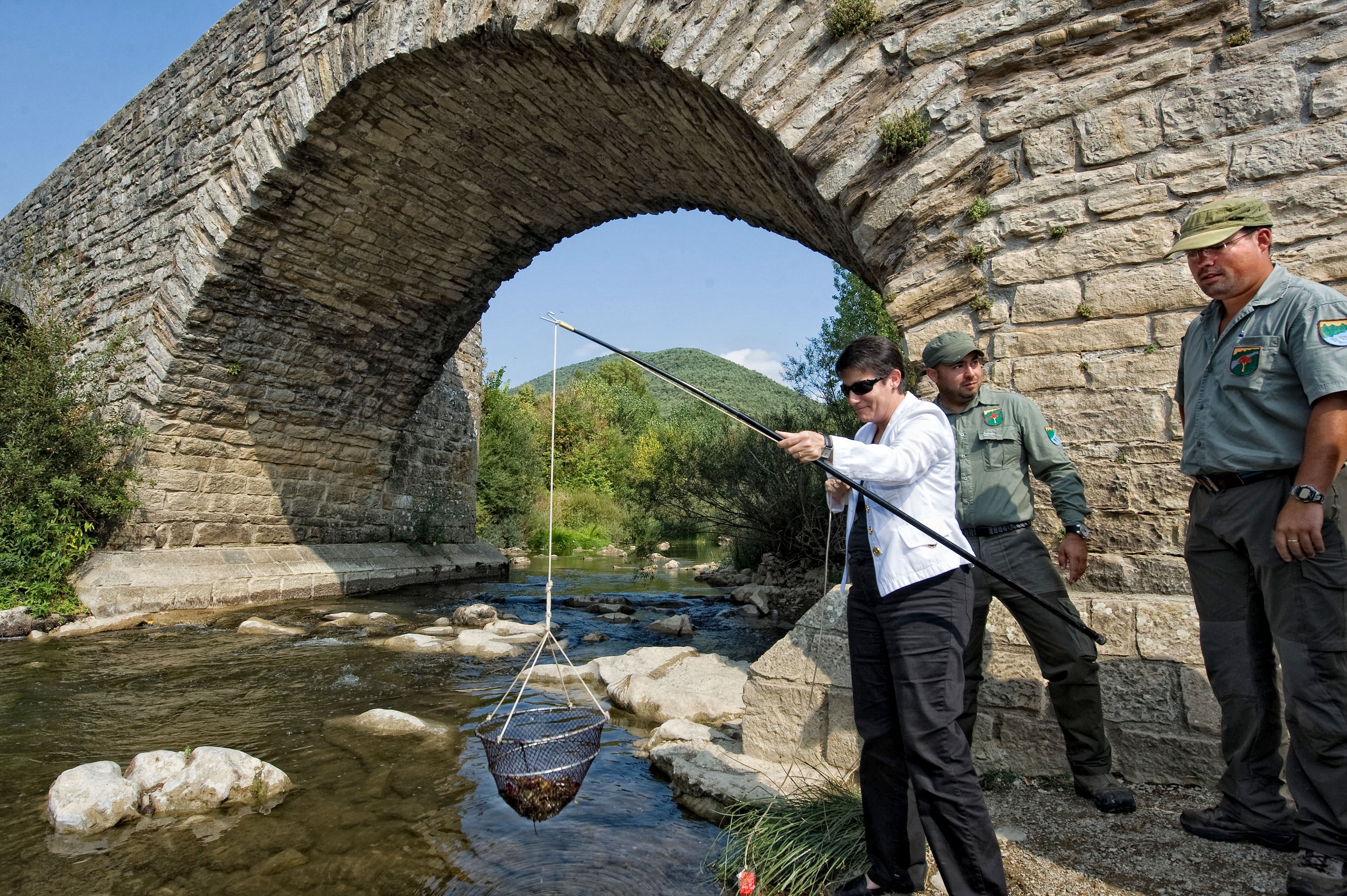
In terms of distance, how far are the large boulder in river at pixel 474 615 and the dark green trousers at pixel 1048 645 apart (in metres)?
5.83

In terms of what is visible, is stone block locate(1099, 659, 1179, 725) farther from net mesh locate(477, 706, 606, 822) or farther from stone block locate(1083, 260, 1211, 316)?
net mesh locate(477, 706, 606, 822)

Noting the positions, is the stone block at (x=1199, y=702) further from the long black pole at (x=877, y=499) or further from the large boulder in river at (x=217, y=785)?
the large boulder in river at (x=217, y=785)

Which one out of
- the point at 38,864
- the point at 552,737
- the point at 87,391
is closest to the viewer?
the point at 552,737

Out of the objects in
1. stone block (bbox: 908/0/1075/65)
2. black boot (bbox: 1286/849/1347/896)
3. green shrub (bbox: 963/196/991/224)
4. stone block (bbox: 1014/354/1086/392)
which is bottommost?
black boot (bbox: 1286/849/1347/896)

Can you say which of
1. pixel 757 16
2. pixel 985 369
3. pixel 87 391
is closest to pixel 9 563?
pixel 87 391

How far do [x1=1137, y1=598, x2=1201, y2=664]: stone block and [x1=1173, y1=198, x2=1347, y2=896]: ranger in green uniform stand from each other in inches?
17.9

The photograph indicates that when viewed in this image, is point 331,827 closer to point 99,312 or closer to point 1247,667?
point 1247,667

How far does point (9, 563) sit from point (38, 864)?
5964mm

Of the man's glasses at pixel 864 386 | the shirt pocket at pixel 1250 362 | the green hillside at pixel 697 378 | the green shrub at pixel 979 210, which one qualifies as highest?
the green hillside at pixel 697 378

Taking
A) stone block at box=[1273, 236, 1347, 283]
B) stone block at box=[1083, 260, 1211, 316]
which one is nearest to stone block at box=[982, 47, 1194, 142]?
stone block at box=[1083, 260, 1211, 316]

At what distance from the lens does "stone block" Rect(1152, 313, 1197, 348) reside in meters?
3.09

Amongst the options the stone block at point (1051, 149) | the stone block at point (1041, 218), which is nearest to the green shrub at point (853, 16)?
the stone block at point (1051, 149)

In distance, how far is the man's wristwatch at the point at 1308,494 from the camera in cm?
201

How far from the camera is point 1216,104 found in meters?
3.14
